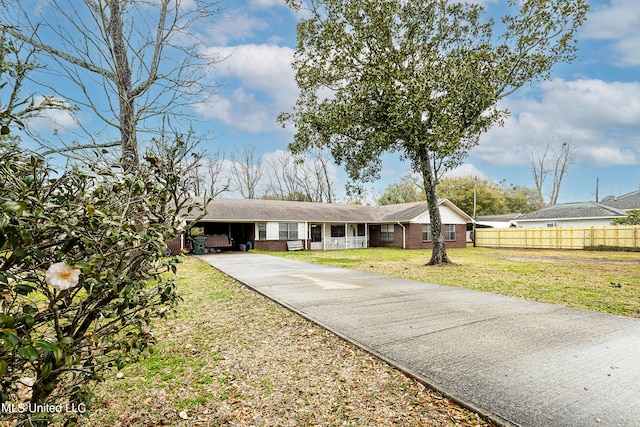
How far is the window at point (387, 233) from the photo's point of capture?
2719cm

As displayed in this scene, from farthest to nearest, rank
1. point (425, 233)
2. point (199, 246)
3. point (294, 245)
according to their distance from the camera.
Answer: point (425, 233) < point (294, 245) < point (199, 246)

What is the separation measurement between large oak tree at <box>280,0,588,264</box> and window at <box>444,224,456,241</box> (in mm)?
14459

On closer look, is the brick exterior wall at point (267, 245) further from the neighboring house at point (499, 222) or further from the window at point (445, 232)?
the neighboring house at point (499, 222)

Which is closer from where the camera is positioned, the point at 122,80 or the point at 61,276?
the point at 61,276

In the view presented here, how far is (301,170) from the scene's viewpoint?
42.7 m

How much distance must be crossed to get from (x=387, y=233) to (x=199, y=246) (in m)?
15.3

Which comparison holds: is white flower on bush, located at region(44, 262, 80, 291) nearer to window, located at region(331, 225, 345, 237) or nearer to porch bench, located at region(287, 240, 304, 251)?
porch bench, located at region(287, 240, 304, 251)

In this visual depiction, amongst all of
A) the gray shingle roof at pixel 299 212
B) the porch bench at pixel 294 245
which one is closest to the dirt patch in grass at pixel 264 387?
the gray shingle roof at pixel 299 212

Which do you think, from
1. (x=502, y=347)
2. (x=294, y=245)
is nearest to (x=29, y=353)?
(x=502, y=347)

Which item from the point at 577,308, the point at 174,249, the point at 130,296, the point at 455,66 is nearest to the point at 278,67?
the point at 455,66

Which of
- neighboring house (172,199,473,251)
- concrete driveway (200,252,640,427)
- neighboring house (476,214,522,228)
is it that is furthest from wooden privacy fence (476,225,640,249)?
concrete driveway (200,252,640,427)

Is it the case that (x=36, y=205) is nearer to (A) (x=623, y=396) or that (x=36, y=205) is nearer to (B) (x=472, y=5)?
(A) (x=623, y=396)

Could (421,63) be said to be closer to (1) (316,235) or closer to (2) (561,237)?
(1) (316,235)

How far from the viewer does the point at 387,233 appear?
91.0 ft
